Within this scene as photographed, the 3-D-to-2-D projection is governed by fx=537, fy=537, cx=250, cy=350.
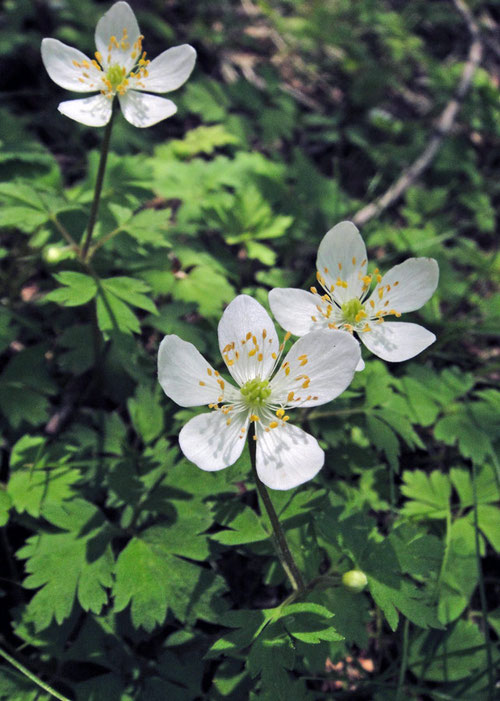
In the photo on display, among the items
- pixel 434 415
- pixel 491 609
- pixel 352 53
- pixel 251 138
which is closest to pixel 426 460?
pixel 434 415

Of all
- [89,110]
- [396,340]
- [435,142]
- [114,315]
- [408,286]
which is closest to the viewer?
[396,340]

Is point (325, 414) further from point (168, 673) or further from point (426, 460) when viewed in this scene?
point (168, 673)

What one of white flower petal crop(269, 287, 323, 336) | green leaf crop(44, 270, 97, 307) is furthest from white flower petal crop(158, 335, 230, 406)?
green leaf crop(44, 270, 97, 307)

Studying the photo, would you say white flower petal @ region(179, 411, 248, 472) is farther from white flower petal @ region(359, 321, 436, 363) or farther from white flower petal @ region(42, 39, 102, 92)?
white flower petal @ region(42, 39, 102, 92)

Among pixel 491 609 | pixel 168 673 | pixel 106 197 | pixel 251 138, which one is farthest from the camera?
pixel 251 138

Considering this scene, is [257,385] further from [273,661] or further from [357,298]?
[273,661]

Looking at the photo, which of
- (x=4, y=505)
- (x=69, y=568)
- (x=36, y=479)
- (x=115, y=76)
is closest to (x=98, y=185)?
(x=115, y=76)

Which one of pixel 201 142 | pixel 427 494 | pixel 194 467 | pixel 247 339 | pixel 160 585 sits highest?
pixel 247 339

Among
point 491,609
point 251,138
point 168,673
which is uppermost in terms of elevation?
point 251,138
